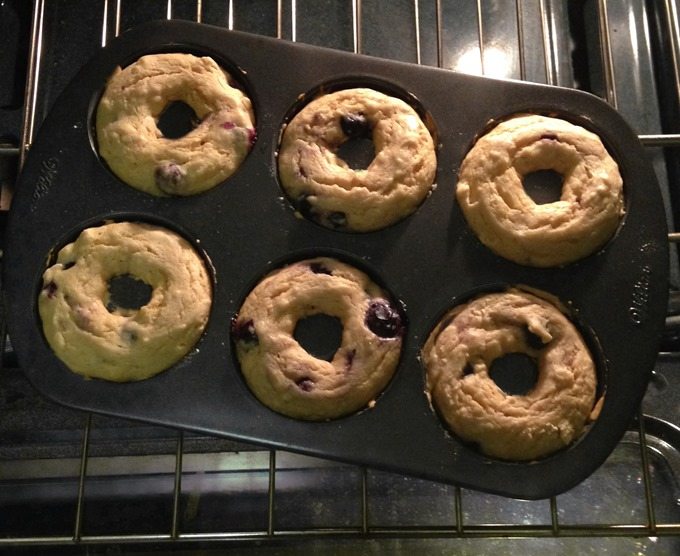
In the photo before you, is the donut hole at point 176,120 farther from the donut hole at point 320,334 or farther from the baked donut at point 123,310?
the donut hole at point 320,334

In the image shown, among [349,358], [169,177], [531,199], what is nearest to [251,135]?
[169,177]

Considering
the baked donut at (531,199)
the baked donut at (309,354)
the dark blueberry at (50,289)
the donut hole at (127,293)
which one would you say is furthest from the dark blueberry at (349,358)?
the dark blueberry at (50,289)

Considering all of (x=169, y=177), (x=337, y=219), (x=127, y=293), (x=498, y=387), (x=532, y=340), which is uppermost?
(x=169, y=177)

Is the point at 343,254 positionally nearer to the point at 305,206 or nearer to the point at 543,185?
the point at 305,206

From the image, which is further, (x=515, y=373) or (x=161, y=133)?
(x=161, y=133)

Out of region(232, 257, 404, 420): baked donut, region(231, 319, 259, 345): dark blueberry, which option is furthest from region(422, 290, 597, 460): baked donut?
region(231, 319, 259, 345): dark blueberry

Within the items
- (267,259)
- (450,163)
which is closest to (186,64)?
(267,259)
